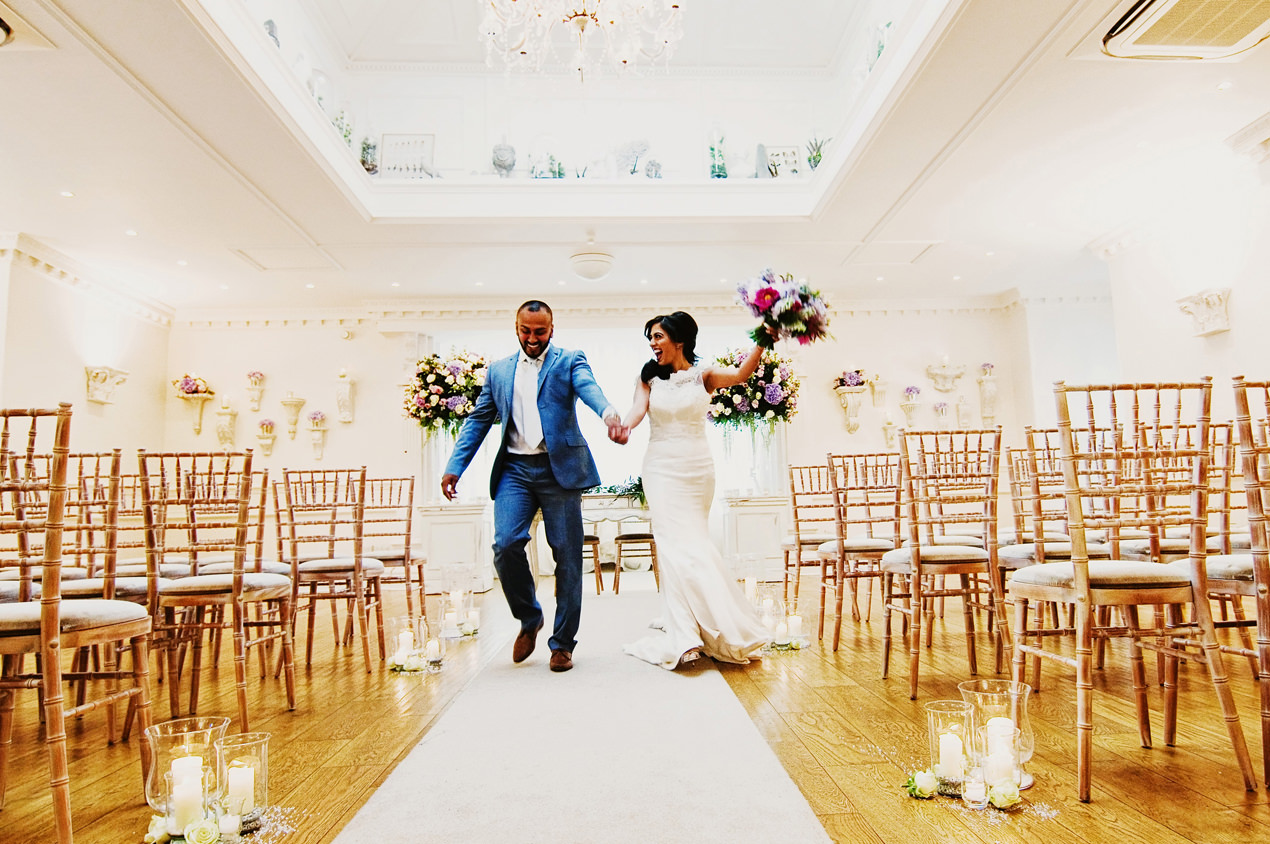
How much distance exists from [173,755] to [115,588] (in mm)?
1301

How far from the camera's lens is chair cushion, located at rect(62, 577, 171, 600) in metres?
2.86

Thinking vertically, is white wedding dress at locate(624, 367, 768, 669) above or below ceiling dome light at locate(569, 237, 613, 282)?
below

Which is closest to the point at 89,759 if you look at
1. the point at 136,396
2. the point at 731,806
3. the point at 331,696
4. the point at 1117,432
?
the point at 331,696

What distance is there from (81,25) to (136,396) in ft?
18.8

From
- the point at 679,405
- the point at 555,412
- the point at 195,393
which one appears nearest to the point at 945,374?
the point at 679,405

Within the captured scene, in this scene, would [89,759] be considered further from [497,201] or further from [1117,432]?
[497,201]

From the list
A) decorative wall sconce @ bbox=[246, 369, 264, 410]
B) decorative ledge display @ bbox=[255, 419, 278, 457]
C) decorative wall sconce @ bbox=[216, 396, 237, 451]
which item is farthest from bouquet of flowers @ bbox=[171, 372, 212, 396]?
decorative ledge display @ bbox=[255, 419, 278, 457]

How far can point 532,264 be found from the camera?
8172 millimetres

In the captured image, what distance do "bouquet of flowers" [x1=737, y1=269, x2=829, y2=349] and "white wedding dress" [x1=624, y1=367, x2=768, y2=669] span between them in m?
0.62

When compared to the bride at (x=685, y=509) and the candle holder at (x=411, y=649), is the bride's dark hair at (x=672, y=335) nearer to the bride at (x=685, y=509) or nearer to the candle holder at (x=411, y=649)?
the bride at (x=685, y=509)

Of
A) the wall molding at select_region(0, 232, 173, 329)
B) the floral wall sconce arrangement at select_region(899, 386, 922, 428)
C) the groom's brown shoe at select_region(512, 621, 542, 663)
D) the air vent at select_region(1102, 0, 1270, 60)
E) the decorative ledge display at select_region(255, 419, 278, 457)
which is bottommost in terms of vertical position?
the groom's brown shoe at select_region(512, 621, 542, 663)

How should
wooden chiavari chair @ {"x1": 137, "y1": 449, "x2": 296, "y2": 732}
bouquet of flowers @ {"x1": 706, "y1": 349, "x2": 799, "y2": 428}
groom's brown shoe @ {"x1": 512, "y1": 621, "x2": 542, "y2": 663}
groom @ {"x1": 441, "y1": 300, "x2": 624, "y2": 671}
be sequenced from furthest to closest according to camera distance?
bouquet of flowers @ {"x1": 706, "y1": 349, "x2": 799, "y2": 428}
groom's brown shoe @ {"x1": 512, "y1": 621, "x2": 542, "y2": 663}
groom @ {"x1": 441, "y1": 300, "x2": 624, "y2": 671}
wooden chiavari chair @ {"x1": 137, "y1": 449, "x2": 296, "y2": 732}

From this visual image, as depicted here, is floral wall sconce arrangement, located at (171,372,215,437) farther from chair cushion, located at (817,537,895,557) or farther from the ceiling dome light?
chair cushion, located at (817,537,895,557)

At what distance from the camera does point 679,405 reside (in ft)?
12.9
